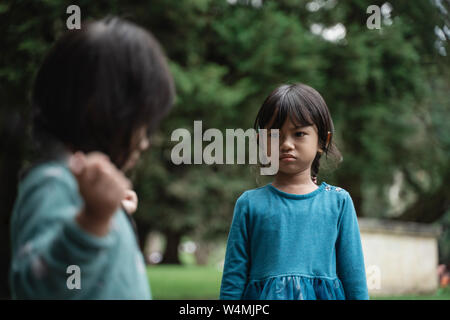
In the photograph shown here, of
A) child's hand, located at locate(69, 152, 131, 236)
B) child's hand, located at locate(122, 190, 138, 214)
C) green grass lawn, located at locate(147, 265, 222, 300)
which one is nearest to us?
child's hand, located at locate(69, 152, 131, 236)

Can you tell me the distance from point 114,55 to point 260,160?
112cm

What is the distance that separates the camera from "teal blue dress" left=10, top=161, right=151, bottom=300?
853 millimetres

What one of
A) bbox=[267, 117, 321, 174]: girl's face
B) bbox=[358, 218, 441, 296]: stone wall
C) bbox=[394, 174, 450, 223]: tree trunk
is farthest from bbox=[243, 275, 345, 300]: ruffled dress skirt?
bbox=[394, 174, 450, 223]: tree trunk

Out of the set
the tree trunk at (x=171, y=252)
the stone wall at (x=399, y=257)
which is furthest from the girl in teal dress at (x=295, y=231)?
the tree trunk at (x=171, y=252)

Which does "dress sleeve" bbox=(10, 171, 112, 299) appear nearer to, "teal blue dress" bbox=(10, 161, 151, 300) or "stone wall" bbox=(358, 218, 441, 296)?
"teal blue dress" bbox=(10, 161, 151, 300)

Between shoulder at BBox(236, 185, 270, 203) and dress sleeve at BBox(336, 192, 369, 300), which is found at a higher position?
shoulder at BBox(236, 185, 270, 203)

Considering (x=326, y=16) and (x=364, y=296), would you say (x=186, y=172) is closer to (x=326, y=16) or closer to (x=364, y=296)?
(x=326, y=16)

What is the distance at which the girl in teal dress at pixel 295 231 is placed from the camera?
70.3 inches

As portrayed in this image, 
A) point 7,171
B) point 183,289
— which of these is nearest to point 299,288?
point 7,171

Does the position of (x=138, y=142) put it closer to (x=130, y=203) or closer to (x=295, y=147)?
(x=130, y=203)

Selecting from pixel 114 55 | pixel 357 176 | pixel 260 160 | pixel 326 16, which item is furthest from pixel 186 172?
pixel 114 55

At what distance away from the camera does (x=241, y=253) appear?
1876mm

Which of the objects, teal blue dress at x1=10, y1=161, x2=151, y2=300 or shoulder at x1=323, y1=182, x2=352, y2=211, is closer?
teal blue dress at x1=10, y1=161, x2=151, y2=300

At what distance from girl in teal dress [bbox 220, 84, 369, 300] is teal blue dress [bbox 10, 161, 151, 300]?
86 cm
